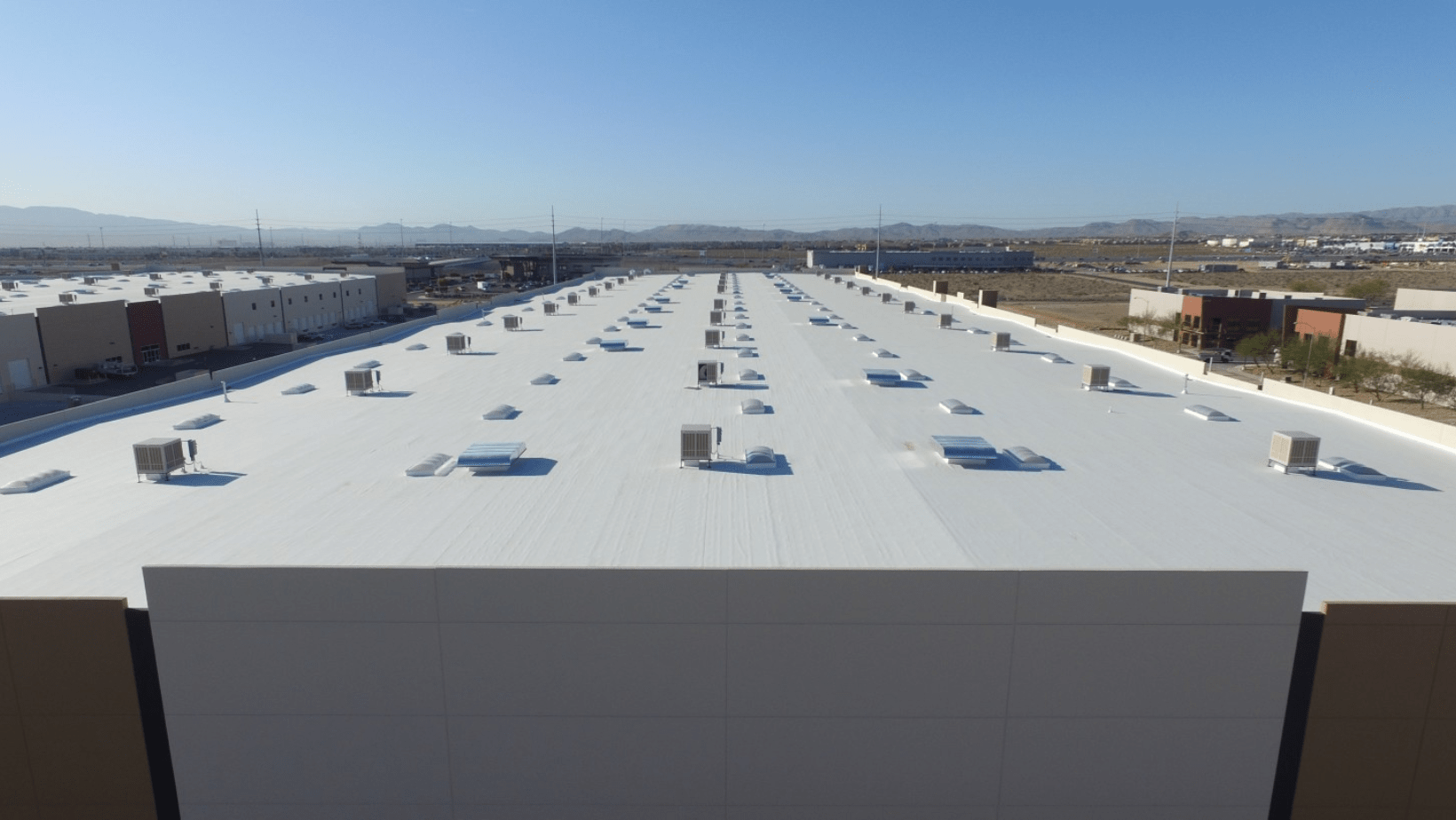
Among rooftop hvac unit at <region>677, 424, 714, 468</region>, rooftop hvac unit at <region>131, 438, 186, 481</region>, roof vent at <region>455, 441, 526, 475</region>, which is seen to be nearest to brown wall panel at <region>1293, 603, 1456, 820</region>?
rooftop hvac unit at <region>677, 424, 714, 468</region>

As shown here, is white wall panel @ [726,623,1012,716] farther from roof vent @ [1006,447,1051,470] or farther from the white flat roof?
the white flat roof

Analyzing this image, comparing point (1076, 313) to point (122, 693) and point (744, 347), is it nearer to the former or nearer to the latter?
point (744, 347)

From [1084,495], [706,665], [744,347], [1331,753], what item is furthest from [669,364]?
[1331,753]

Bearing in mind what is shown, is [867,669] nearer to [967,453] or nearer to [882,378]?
[967,453]

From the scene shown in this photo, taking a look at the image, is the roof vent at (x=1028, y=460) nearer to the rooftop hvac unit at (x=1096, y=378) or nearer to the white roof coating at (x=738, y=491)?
the white roof coating at (x=738, y=491)

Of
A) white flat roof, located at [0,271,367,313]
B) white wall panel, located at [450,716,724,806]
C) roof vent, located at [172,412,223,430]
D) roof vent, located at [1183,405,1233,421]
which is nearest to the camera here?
white wall panel, located at [450,716,724,806]

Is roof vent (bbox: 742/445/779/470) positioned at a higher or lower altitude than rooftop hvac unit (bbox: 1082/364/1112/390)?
lower
